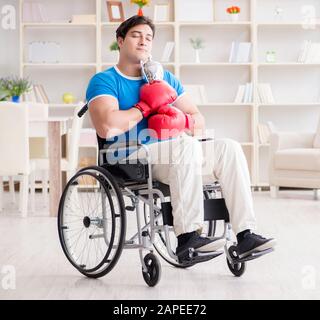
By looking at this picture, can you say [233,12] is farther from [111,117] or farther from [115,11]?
[111,117]

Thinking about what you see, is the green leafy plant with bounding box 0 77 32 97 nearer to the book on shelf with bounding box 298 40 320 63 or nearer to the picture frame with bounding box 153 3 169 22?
the picture frame with bounding box 153 3 169 22

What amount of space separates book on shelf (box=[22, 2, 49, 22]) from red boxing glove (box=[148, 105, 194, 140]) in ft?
14.6

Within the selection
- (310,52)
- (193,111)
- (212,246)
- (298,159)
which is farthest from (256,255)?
(310,52)

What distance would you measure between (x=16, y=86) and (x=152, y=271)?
4176 millimetres

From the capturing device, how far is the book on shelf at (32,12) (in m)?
6.67

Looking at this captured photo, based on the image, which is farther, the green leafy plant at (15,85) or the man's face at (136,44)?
the green leafy plant at (15,85)

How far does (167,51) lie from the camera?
670 centimetres

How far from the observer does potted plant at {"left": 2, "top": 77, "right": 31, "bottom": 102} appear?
6.19m

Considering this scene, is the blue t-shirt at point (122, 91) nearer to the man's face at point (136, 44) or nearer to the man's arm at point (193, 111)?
the man's face at point (136, 44)

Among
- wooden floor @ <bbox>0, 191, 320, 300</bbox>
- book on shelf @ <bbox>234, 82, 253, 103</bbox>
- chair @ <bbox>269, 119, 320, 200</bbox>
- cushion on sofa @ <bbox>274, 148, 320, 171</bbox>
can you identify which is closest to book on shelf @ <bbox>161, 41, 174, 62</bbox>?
book on shelf @ <bbox>234, 82, 253, 103</bbox>

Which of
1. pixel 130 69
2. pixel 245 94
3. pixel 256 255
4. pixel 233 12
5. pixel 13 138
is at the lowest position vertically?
pixel 256 255

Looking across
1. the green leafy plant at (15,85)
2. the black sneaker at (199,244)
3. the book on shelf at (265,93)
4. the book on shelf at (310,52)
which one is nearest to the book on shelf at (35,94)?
the green leafy plant at (15,85)

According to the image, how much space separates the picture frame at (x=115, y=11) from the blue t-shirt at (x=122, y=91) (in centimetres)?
425

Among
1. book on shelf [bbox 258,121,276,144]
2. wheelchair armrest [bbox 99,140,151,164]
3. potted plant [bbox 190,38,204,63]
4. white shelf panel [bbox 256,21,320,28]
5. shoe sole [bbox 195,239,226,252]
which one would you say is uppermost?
white shelf panel [bbox 256,21,320,28]
